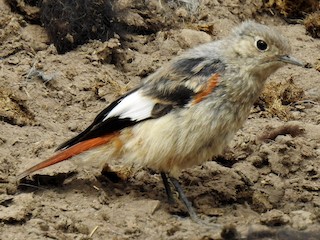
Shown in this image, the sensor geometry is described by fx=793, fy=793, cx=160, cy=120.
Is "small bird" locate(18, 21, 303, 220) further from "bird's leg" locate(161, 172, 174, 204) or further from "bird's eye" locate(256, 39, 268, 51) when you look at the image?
"bird's leg" locate(161, 172, 174, 204)

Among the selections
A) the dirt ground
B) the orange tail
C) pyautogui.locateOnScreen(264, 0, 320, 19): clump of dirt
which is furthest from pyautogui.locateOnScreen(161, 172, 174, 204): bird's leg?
pyautogui.locateOnScreen(264, 0, 320, 19): clump of dirt

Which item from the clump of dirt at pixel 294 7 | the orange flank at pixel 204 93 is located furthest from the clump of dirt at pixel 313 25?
the orange flank at pixel 204 93

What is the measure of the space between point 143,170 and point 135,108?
33.0 inches

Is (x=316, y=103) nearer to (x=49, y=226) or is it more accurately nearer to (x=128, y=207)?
(x=128, y=207)

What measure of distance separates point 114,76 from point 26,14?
45.0 inches

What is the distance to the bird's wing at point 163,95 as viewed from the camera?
585 centimetres

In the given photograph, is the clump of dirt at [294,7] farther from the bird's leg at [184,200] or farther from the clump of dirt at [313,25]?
the bird's leg at [184,200]

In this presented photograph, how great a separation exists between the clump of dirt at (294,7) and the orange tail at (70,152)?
3.93 meters

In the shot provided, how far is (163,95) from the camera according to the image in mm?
5941

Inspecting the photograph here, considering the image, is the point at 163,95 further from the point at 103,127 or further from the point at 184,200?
the point at 184,200

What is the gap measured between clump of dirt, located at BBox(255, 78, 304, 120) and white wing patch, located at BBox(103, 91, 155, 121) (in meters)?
1.94

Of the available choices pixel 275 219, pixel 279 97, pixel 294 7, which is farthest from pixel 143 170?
pixel 294 7

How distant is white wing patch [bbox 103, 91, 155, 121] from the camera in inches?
234

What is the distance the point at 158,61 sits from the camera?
27.0 feet
